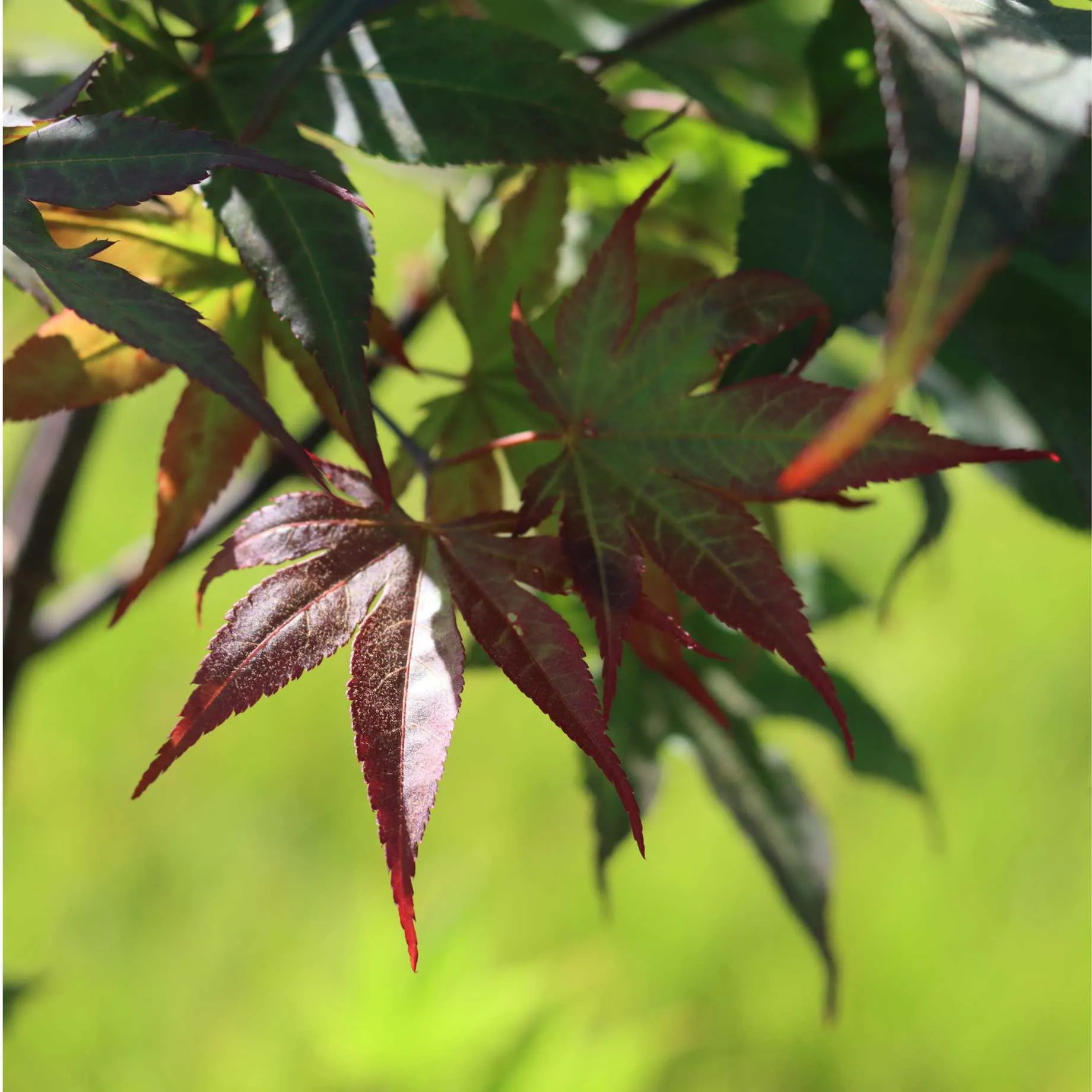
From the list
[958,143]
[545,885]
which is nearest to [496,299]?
[958,143]

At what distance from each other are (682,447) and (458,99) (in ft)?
0.43

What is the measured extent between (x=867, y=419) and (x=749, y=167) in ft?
1.50

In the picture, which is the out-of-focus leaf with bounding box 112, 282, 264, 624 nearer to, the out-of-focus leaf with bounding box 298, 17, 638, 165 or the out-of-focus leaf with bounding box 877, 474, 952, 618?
the out-of-focus leaf with bounding box 298, 17, 638, 165

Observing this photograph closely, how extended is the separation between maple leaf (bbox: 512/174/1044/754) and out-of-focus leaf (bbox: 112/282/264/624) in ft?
0.32

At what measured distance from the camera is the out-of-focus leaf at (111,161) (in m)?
0.28

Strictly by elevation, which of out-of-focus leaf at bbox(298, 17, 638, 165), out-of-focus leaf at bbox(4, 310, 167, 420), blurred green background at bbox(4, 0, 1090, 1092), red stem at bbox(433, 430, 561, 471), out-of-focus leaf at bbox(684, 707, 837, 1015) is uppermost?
out-of-focus leaf at bbox(298, 17, 638, 165)

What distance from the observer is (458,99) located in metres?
0.35

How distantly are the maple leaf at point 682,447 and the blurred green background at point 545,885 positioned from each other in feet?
2.38

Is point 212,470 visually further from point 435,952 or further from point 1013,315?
point 435,952

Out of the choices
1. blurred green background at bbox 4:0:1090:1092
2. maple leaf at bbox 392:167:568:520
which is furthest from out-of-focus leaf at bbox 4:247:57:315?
blurred green background at bbox 4:0:1090:1092

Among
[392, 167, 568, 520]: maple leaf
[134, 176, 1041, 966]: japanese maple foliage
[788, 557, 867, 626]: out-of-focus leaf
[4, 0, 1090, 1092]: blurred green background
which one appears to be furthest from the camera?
[4, 0, 1090, 1092]: blurred green background

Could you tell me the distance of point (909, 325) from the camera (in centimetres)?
19

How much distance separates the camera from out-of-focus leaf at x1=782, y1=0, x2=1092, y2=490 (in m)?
0.19

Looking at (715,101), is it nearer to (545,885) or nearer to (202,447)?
(202,447)
